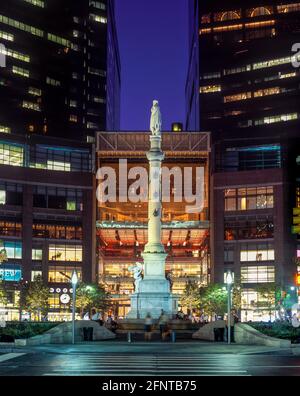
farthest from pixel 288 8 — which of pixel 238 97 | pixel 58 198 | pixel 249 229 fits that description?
pixel 58 198

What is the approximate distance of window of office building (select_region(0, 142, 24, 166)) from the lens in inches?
4978

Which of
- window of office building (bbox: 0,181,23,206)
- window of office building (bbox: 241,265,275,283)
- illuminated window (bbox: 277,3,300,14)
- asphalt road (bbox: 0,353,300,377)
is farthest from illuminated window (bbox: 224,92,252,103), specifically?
asphalt road (bbox: 0,353,300,377)

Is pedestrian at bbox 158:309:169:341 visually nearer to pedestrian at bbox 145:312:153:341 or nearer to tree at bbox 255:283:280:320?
pedestrian at bbox 145:312:153:341

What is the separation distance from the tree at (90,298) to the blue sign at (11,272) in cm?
1440

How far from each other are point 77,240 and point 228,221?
87.4 feet

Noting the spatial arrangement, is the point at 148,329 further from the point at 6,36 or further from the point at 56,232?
the point at 6,36

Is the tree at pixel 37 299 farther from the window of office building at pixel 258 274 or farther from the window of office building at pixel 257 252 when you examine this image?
the window of office building at pixel 257 252

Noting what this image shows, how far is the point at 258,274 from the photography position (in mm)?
126688

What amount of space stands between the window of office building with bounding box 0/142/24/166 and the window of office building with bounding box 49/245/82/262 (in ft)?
52.5

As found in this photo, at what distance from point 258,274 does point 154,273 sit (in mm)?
63796

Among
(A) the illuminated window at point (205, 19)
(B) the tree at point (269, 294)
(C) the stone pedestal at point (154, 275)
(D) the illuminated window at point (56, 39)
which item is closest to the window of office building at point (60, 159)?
(B) the tree at point (269, 294)

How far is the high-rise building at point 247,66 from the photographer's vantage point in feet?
603

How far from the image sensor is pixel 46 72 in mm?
193750
